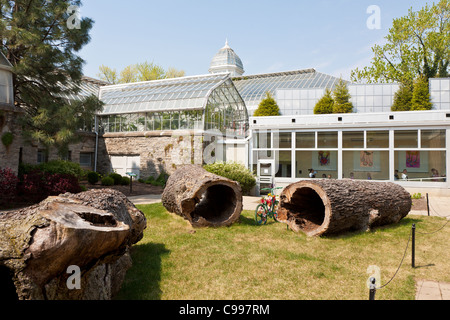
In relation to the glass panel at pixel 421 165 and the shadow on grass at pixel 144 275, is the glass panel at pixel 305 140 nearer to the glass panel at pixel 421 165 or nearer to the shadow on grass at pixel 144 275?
the glass panel at pixel 421 165

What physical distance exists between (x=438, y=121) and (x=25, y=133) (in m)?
18.6

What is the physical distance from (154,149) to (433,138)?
16.3 meters

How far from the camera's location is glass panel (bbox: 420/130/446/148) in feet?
49.4

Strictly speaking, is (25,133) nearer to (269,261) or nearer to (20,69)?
(20,69)

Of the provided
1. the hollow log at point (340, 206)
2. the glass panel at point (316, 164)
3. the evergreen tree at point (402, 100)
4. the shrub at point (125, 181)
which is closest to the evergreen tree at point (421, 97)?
the evergreen tree at point (402, 100)

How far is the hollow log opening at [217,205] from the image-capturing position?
8.93 m

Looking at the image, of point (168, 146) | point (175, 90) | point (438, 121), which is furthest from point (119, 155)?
Answer: point (438, 121)

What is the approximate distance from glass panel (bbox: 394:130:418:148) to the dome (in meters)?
31.5

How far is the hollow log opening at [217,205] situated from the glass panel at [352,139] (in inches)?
349

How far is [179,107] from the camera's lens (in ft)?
67.7

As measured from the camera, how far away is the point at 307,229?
799 centimetres

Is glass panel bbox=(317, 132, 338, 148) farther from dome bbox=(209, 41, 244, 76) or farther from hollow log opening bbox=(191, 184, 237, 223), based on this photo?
dome bbox=(209, 41, 244, 76)

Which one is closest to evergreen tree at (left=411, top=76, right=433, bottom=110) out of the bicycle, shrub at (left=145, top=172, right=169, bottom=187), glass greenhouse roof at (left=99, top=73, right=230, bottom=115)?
glass greenhouse roof at (left=99, top=73, right=230, bottom=115)

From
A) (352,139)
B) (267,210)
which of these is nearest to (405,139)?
(352,139)
